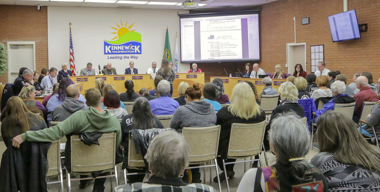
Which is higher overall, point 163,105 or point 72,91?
point 72,91

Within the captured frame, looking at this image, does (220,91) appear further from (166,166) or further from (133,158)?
(166,166)

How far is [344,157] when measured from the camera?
207cm

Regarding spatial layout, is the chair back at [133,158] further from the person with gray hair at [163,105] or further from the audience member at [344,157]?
the audience member at [344,157]

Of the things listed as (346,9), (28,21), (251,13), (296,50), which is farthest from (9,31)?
(346,9)

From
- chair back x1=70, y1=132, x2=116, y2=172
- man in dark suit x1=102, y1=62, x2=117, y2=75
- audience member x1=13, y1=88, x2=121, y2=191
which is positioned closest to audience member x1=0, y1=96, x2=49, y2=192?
audience member x1=13, y1=88, x2=121, y2=191

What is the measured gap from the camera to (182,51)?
49.4ft

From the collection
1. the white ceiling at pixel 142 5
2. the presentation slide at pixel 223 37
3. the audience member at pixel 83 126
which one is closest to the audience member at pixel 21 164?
the audience member at pixel 83 126

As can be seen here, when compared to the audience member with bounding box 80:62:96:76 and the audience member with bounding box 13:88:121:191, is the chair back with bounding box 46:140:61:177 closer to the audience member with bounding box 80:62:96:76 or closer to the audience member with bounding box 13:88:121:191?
the audience member with bounding box 13:88:121:191

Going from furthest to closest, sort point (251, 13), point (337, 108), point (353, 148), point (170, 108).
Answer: point (251, 13) → point (337, 108) → point (170, 108) → point (353, 148)

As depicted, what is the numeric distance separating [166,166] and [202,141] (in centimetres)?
224

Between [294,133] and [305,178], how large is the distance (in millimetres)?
223

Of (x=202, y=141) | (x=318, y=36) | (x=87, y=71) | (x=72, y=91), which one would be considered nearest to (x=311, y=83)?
(x=318, y=36)

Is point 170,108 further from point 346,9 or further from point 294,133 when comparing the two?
point 346,9

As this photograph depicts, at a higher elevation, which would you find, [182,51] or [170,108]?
[182,51]
